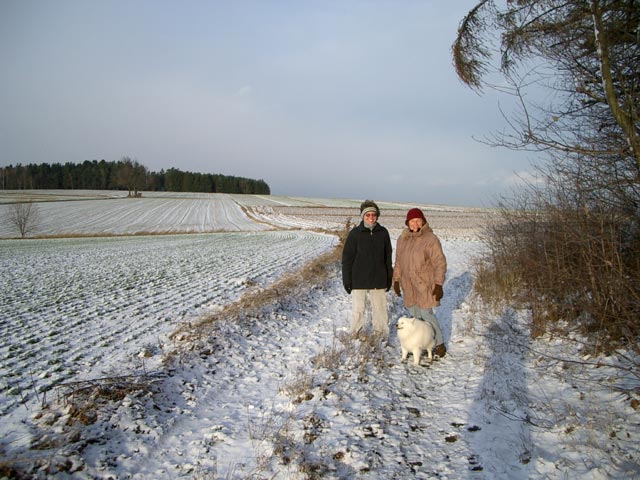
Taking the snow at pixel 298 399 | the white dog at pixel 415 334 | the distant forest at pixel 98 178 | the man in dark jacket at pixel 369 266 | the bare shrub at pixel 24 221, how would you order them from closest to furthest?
the snow at pixel 298 399
the white dog at pixel 415 334
the man in dark jacket at pixel 369 266
the bare shrub at pixel 24 221
the distant forest at pixel 98 178

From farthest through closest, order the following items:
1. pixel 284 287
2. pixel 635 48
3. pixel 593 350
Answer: pixel 284 287
pixel 593 350
pixel 635 48

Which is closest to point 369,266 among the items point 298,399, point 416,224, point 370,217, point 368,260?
point 368,260

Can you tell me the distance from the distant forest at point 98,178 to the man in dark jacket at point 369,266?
3376 inches

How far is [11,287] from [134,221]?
35954 mm

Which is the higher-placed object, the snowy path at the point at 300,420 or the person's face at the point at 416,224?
the person's face at the point at 416,224

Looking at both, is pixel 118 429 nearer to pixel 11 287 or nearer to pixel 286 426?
pixel 286 426

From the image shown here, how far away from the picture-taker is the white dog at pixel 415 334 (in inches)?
205

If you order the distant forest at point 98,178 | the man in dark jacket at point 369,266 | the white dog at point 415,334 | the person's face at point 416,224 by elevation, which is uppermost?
the distant forest at point 98,178

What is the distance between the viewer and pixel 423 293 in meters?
5.61

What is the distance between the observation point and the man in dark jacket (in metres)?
5.97

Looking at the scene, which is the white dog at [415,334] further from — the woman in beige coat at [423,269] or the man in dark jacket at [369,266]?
the man in dark jacket at [369,266]

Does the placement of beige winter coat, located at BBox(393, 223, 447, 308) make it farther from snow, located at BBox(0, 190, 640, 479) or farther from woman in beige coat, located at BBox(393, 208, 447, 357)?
snow, located at BBox(0, 190, 640, 479)

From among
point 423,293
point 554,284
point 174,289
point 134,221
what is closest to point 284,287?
point 174,289

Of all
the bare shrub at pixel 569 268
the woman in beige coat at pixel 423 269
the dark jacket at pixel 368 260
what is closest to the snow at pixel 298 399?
the bare shrub at pixel 569 268
